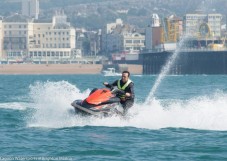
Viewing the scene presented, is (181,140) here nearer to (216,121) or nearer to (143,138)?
(143,138)

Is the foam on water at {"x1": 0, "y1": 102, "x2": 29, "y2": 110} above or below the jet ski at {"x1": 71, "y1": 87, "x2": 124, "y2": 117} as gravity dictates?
below

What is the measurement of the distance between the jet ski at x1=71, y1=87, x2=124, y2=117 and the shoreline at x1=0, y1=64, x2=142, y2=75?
131 metres

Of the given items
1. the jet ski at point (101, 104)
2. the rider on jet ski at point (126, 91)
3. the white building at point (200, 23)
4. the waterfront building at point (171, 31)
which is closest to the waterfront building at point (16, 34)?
the white building at point (200, 23)

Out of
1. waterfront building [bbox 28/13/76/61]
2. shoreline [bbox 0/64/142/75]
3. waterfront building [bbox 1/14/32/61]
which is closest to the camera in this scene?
shoreline [bbox 0/64/142/75]

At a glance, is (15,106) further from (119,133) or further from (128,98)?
(119,133)

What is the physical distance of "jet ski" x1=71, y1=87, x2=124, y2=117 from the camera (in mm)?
25250

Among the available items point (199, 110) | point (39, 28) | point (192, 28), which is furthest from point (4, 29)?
point (199, 110)

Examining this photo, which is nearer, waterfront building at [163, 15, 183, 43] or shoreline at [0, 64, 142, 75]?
waterfront building at [163, 15, 183, 43]

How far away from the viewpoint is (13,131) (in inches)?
1022

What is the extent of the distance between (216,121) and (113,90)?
2.82 meters

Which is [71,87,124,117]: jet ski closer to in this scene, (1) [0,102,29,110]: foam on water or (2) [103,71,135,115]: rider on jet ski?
(2) [103,71,135,115]: rider on jet ski

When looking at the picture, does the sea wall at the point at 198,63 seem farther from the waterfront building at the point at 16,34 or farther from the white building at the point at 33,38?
the waterfront building at the point at 16,34

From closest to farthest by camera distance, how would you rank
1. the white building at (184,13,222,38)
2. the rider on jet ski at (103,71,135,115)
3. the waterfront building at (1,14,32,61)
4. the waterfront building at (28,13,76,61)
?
Answer: the rider on jet ski at (103,71,135,115), the white building at (184,13,222,38), the waterfront building at (28,13,76,61), the waterfront building at (1,14,32,61)

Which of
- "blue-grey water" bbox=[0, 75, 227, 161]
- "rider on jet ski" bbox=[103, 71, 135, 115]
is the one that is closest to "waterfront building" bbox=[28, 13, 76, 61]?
"blue-grey water" bbox=[0, 75, 227, 161]
